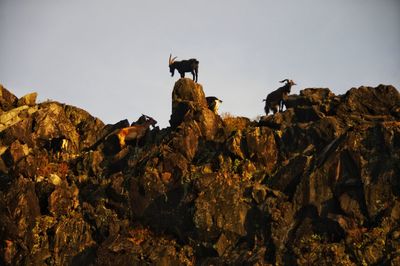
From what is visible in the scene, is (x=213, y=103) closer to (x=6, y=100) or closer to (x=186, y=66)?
(x=186, y=66)

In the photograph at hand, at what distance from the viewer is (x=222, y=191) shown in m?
30.2

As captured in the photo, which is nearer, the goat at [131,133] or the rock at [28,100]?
the goat at [131,133]

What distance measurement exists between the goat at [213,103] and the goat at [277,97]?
3.45m

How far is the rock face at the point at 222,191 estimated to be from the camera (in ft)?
90.7

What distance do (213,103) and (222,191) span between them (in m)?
10.0

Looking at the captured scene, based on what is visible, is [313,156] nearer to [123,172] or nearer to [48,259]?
[123,172]

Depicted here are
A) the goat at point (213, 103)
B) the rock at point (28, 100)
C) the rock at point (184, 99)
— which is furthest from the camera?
the rock at point (28, 100)

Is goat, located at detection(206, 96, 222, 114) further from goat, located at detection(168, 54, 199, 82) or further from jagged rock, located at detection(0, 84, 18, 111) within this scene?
jagged rock, located at detection(0, 84, 18, 111)

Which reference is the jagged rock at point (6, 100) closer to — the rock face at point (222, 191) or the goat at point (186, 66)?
the rock face at point (222, 191)

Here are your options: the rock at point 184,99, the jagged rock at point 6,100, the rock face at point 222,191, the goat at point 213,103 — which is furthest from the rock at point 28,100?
the goat at point 213,103

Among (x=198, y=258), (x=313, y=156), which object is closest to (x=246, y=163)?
(x=313, y=156)

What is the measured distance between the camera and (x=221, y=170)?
1253 inches

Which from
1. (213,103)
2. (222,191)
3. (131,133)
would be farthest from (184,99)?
(222,191)

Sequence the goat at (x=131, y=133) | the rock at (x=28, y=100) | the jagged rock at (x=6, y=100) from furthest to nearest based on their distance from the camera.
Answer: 1. the rock at (x=28, y=100)
2. the jagged rock at (x=6, y=100)
3. the goat at (x=131, y=133)
